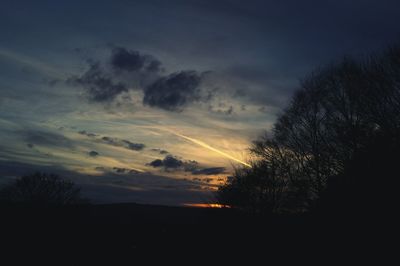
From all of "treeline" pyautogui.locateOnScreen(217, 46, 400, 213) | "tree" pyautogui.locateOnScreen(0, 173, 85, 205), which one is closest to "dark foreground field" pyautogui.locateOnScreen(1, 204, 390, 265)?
"treeline" pyautogui.locateOnScreen(217, 46, 400, 213)

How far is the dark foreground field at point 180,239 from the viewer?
17641 millimetres

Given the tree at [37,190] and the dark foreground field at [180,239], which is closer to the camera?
the dark foreground field at [180,239]

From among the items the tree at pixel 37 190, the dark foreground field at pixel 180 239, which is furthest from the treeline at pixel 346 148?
the tree at pixel 37 190

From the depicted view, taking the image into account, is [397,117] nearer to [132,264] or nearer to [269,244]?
[269,244]

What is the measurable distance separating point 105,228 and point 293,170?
1682 centimetres

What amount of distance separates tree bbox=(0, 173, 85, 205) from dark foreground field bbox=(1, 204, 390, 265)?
39.2 meters

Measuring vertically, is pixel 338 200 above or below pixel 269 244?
above

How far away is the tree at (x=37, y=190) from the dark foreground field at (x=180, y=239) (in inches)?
1542

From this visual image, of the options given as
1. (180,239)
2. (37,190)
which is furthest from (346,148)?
(37,190)

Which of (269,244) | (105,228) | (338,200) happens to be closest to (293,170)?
(338,200)

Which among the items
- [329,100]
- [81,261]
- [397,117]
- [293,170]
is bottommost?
[81,261]

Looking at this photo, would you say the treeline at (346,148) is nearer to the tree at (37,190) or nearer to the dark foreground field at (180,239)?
the dark foreground field at (180,239)

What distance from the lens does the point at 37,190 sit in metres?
70.1

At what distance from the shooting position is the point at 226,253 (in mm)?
20562
